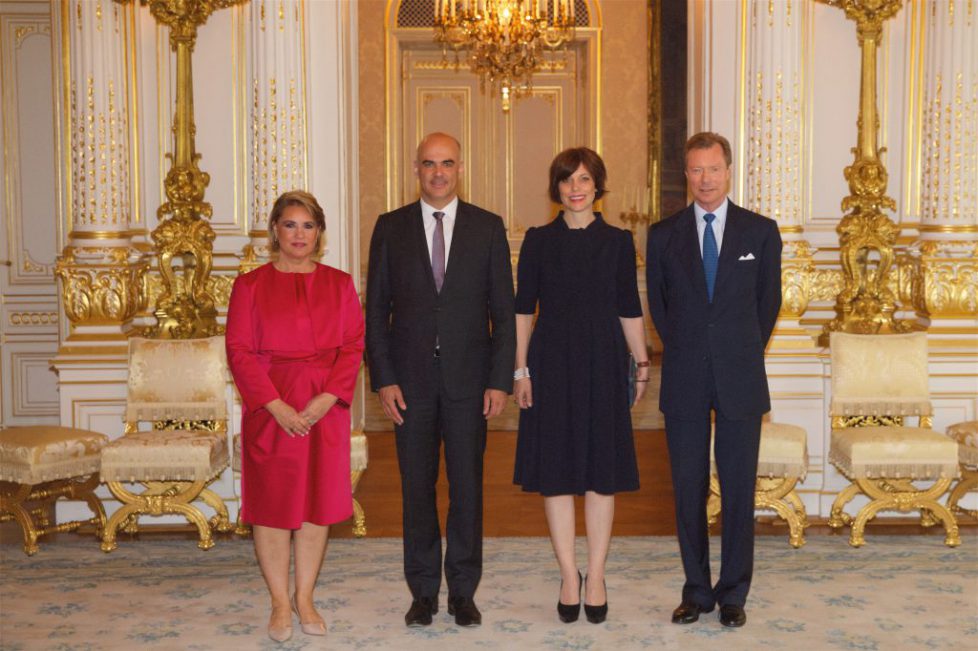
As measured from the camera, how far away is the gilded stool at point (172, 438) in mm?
5688

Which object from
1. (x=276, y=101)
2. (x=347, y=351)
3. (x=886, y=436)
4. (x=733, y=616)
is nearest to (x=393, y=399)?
(x=347, y=351)

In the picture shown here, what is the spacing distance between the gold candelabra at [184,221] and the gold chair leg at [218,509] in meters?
1.02

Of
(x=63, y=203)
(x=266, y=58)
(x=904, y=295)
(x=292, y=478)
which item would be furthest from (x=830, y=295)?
(x=63, y=203)

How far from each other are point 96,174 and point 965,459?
4.93 metres

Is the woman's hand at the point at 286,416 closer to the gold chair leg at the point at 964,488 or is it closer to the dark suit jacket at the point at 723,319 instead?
the dark suit jacket at the point at 723,319

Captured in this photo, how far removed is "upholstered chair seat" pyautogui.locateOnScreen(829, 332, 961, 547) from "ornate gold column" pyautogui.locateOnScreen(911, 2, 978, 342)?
19.9 inches

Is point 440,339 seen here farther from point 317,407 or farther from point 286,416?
point 286,416

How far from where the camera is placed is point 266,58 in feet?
21.5

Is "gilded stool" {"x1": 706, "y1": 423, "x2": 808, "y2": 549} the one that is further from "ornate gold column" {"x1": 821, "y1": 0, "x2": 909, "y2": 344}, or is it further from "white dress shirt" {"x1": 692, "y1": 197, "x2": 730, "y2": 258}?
"white dress shirt" {"x1": 692, "y1": 197, "x2": 730, "y2": 258}

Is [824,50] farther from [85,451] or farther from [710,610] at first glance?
[85,451]

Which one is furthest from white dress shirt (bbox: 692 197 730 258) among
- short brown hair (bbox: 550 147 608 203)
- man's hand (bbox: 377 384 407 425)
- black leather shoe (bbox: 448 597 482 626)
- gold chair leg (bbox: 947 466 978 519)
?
gold chair leg (bbox: 947 466 978 519)

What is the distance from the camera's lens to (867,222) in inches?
260

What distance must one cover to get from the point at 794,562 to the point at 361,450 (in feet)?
7.42

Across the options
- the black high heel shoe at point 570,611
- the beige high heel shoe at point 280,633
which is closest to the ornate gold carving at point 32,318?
the beige high heel shoe at point 280,633
